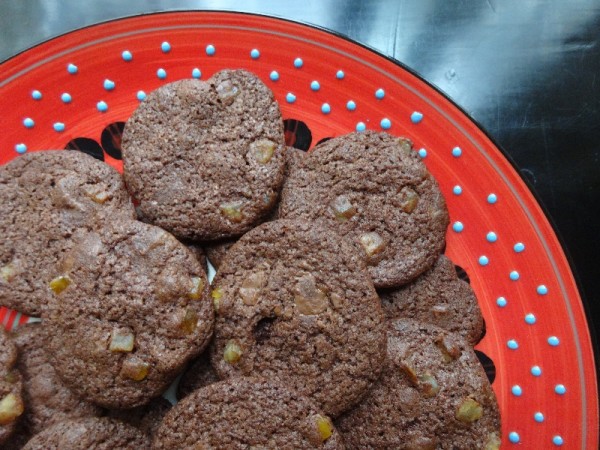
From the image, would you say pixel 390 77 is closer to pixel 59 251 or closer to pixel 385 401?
pixel 385 401

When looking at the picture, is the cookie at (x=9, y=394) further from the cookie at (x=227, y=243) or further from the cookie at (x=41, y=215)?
the cookie at (x=227, y=243)

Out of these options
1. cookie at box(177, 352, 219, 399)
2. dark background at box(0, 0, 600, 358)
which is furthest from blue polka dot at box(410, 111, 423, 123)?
cookie at box(177, 352, 219, 399)

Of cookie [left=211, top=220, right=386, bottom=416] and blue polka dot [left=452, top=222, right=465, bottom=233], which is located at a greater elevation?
blue polka dot [left=452, top=222, right=465, bottom=233]

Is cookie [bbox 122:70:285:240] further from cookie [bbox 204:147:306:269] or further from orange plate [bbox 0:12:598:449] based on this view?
orange plate [bbox 0:12:598:449]

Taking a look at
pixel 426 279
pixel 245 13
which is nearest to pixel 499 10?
pixel 245 13

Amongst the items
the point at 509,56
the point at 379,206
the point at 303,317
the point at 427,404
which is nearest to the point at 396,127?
the point at 379,206

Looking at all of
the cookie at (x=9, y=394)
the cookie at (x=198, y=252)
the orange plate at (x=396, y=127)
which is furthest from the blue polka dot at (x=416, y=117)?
the cookie at (x=9, y=394)
